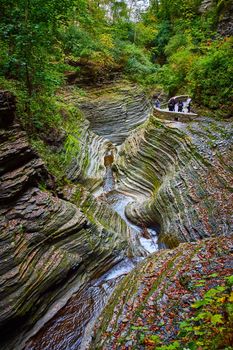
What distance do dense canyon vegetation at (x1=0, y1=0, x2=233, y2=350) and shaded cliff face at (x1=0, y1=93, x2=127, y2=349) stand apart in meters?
0.04

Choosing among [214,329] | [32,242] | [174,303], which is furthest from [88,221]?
[214,329]

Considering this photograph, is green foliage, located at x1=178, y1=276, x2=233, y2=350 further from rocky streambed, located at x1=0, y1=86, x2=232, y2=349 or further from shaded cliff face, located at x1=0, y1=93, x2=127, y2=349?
shaded cliff face, located at x1=0, y1=93, x2=127, y2=349

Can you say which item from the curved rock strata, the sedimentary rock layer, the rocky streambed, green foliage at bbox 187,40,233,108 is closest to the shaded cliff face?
the rocky streambed

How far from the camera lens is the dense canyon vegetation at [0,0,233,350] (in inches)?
238

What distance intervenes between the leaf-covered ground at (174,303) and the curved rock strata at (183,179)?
1.94 m

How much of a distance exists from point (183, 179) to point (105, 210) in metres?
4.02

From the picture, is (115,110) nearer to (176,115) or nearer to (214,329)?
(176,115)

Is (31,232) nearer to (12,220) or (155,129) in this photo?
(12,220)

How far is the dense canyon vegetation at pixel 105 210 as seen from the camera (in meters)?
6.04

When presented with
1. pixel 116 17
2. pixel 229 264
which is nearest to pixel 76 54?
pixel 116 17

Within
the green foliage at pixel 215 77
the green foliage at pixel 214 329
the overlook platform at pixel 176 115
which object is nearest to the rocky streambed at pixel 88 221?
the overlook platform at pixel 176 115

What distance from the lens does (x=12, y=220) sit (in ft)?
25.0

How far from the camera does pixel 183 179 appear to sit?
1220cm

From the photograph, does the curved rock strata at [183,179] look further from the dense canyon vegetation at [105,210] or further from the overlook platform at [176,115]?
the overlook platform at [176,115]
